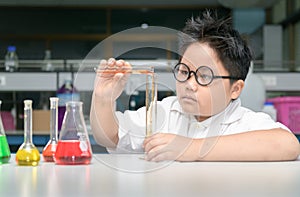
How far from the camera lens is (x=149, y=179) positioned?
0.67 m

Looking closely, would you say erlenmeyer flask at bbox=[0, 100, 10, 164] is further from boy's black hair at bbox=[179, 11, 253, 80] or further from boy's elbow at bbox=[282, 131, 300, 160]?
boy's elbow at bbox=[282, 131, 300, 160]

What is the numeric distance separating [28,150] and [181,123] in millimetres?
326

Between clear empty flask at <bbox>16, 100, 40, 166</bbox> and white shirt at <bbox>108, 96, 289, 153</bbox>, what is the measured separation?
6.7 inches

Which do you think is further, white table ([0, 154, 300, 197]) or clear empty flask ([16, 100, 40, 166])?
clear empty flask ([16, 100, 40, 166])

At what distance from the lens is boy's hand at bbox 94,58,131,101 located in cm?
89

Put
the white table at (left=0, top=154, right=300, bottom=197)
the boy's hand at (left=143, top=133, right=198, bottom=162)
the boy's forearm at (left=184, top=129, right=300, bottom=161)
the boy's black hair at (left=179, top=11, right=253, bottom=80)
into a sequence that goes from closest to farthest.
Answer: the white table at (left=0, top=154, right=300, bottom=197) → the boy's hand at (left=143, top=133, right=198, bottom=162) → the boy's forearm at (left=184, top=129, right=300, bottom=161) → the boy's black hair at (left=179, top=11, right=253, bottom=80)

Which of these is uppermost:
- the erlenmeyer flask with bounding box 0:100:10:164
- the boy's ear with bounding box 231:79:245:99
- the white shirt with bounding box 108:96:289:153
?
the boy's ear with bounding box 231:79:245:99

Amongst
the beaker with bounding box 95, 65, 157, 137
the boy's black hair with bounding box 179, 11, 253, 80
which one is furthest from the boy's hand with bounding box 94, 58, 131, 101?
the boy's black hair with bounding box 179, 11, 253, 80

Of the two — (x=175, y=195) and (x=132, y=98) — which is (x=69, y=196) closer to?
(x=175, y=195)

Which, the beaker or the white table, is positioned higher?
the beaker

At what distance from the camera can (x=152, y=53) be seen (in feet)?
2.59

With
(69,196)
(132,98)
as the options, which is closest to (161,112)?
(132,98)

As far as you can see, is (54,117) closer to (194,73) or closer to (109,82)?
(109,82)

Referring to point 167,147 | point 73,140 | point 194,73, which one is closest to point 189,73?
point 194,73
